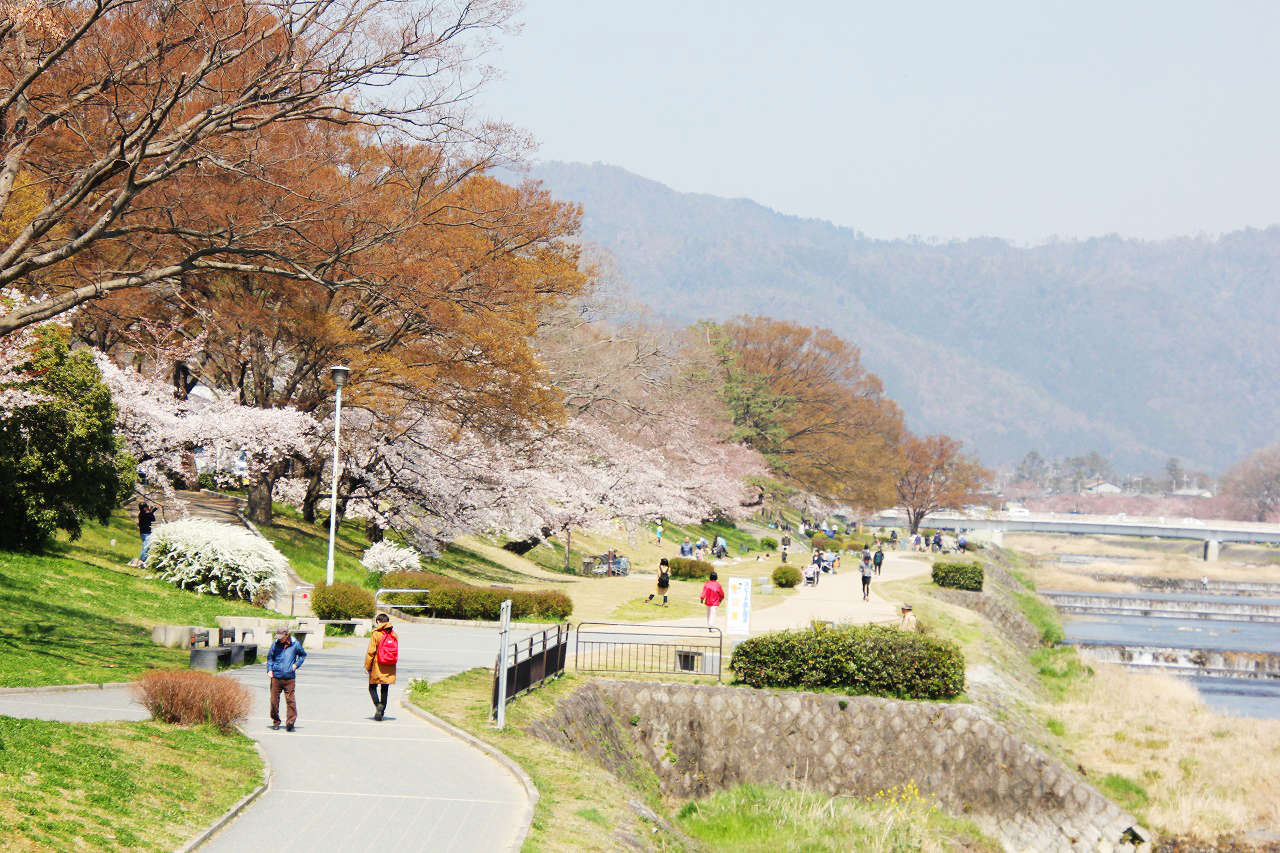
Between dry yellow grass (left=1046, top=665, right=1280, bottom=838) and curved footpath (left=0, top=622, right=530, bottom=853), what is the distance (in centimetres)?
1313

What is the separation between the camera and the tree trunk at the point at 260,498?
123 ft

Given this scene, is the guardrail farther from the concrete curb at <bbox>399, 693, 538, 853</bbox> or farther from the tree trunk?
the concrete curb at <bbox>399, 693, 538, 853</bbox>

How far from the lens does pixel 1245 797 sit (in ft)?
71.8

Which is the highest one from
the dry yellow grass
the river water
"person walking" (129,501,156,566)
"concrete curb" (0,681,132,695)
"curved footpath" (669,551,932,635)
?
"person walking" (129,501,156,566)

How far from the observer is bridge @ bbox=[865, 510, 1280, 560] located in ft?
400

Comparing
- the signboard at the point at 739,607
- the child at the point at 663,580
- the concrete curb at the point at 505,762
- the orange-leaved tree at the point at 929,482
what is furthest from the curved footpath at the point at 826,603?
the orange-leaved tree at the point at 929,482

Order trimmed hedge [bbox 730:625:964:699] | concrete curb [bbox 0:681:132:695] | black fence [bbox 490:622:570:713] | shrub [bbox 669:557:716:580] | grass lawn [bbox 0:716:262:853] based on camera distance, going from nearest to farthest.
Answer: grass lawn [bbox 0:716:262:853]
concrete curb [bbox 0:681:132:695]
black fence [bbox 490:622:570:713]
trimmed hedge [bbox 730:625:964:699]
shrub [bbox 669:557:716:580]

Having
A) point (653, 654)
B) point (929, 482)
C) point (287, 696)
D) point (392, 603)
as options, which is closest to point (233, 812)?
point (287, 696)

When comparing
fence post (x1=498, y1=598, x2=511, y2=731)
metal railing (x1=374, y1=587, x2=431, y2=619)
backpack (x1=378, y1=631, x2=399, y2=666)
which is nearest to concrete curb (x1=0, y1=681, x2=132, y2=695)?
Result: backpack (x1=378, y1=631, x2=399, y2=666)

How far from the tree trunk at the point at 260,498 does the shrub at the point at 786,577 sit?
770 inches

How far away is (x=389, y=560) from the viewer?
35750mm

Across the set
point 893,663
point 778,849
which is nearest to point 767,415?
point 893,663

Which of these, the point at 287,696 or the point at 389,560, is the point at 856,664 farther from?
the point at 389,560

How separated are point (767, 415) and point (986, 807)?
210 feet
